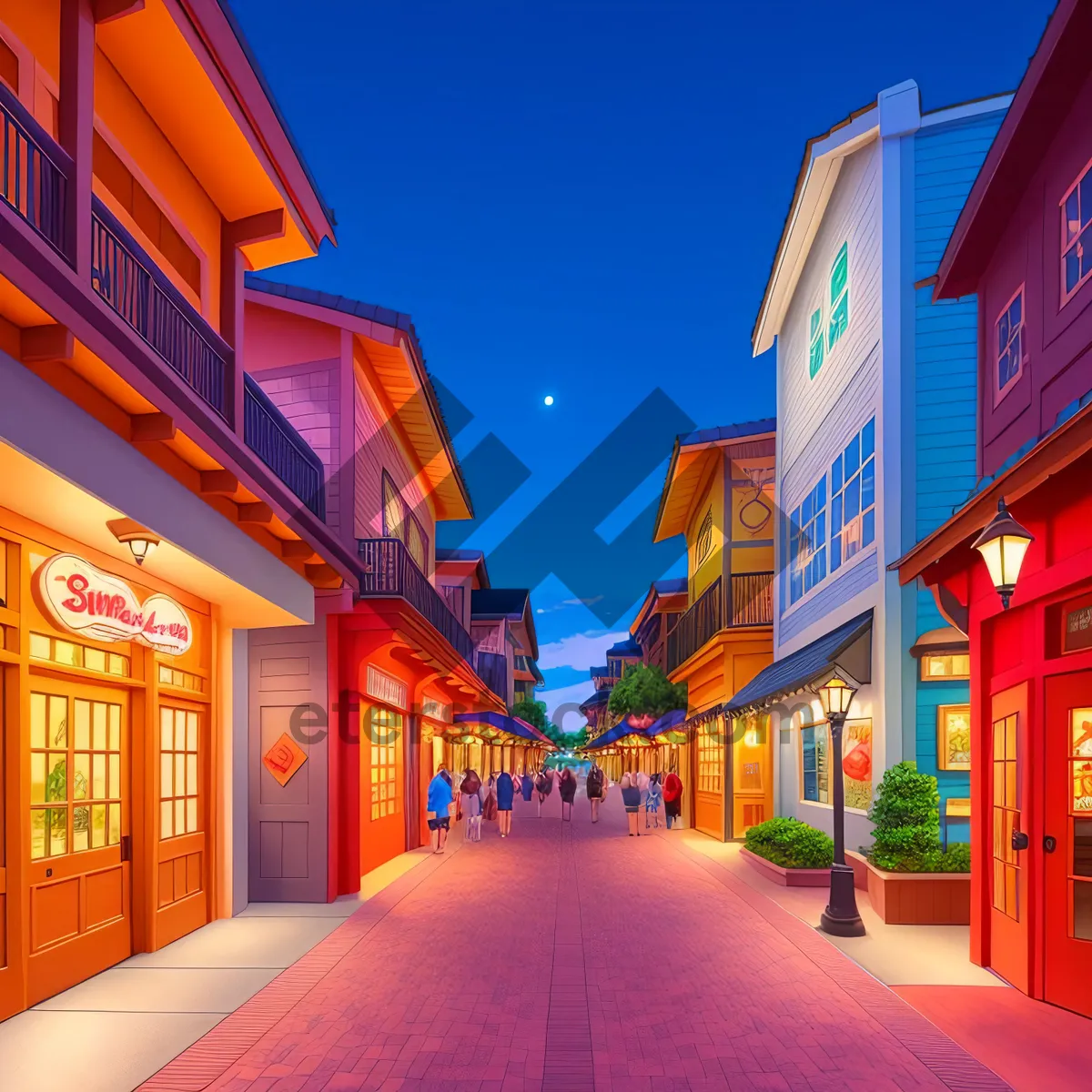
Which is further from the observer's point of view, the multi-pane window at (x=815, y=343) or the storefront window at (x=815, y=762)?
the multi-pane window at (x=815, y=343)

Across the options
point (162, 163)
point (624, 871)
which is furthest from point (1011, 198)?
point (624, 871)

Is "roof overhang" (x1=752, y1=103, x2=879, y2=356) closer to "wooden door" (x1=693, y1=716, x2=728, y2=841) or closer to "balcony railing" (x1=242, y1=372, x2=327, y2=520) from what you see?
"balcony railing" (x1=242, y1=372, x2=327, y2=520)

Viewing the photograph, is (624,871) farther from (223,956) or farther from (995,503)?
(995,503)

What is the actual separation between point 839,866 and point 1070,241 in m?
6.75

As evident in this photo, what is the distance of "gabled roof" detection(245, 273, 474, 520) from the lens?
15.1 m

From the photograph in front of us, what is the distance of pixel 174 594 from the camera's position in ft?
34.1

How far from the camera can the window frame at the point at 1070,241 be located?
8.14m

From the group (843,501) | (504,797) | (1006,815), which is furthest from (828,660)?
(504,797)

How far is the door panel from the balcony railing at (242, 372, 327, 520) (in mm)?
1968

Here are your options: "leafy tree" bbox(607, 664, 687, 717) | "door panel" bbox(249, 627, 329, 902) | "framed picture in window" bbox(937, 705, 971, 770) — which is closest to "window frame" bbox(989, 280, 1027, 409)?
"framed picture in window" bbox(937, 705, 971, 770)

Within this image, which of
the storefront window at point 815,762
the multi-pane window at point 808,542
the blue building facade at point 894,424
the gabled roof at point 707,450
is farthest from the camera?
the gabled roof at point 707,450

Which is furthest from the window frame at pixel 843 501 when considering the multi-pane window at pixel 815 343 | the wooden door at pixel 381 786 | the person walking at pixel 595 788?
the person walking at pixel 595 788

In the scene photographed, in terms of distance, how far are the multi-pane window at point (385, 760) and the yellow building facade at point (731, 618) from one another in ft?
21.2

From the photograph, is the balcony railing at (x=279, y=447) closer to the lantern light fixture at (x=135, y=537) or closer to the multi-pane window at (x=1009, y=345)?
the lantern light fixture at (x=135, y=537)
